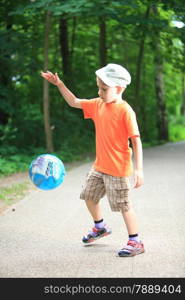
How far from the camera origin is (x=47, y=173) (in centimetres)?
597

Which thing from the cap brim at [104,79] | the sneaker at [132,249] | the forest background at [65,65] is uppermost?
the cap brim at [104,79]

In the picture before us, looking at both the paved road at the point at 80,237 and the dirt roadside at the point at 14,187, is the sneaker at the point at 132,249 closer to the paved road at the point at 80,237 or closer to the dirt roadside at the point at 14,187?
the paved road at the point at 80,237

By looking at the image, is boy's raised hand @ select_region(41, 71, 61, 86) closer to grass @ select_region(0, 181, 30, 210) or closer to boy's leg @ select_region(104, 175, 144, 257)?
boy's leg @ select_region(104, 175, 144, 257)

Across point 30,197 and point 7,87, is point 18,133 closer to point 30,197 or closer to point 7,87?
point 7,87

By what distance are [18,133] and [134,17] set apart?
179 inches

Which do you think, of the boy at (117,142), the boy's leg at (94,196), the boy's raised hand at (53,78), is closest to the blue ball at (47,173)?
the boy's leg at (94,196)

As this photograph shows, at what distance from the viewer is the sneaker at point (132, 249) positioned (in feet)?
18.2

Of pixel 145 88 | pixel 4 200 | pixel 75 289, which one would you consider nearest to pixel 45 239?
pixel 75 289

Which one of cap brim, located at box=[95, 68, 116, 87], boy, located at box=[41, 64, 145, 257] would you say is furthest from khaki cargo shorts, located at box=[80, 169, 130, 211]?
cap brim, located at box=[95, 68, 116, 87]

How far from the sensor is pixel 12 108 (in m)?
15.7

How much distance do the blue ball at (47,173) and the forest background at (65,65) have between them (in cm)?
665

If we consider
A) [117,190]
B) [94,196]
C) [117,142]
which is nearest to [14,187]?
[94,196]

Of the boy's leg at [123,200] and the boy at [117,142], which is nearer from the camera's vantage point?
the boy at [117,142]

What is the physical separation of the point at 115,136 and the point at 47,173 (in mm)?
862
